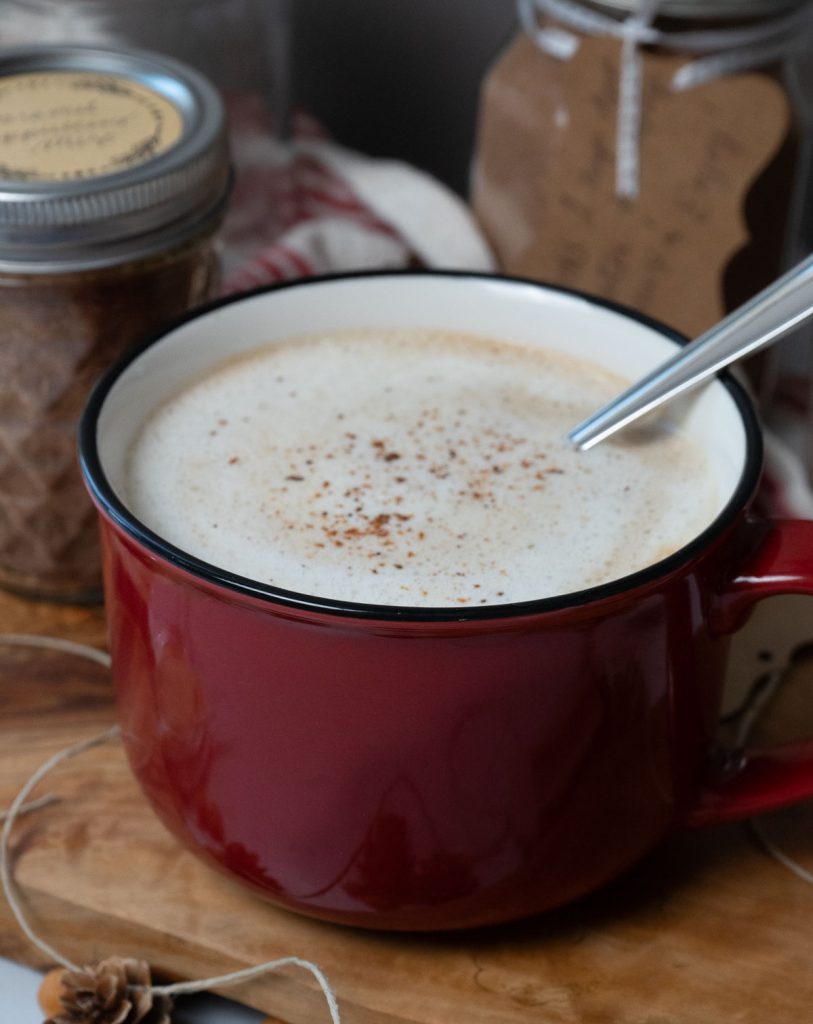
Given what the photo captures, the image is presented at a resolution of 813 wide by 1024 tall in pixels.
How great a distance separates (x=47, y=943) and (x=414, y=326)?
0.34m

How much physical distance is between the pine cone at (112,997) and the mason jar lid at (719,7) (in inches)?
23.9

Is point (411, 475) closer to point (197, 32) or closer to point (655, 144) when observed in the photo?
point (655, 144)

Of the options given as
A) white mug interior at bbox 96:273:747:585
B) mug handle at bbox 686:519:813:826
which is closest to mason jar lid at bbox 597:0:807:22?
white mug interior at bbox 96:273:747:585

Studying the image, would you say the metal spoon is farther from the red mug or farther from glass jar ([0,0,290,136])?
glass jar ([0,0,290,136])

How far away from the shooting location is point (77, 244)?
0.70m

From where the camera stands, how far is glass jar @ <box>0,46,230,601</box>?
699 millimetres

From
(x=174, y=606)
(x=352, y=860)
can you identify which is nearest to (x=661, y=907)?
(x=352, y=860)

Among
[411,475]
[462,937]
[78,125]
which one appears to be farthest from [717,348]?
[78,125]

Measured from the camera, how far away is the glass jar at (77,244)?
70cm

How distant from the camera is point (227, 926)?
2.00 feet

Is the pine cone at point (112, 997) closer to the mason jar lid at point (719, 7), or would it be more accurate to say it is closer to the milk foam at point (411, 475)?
the milk foam at point (411, 475)

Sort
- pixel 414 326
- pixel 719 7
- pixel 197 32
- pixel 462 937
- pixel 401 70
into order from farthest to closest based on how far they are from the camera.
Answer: pixel 401 70, pixel 197 32, pixel 719 7, pixel 414 326, pixel 462 937

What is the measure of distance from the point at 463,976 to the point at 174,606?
202 mm

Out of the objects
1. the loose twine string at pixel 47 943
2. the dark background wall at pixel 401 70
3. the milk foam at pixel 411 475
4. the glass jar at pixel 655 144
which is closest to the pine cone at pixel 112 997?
the loose twine string at pixel 47 943
